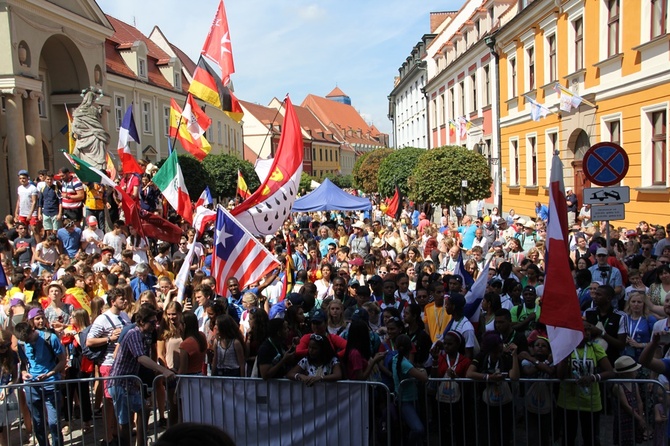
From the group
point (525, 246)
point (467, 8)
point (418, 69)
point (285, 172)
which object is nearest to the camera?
point (285, 172)

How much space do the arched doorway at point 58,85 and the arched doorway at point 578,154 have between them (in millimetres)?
19782

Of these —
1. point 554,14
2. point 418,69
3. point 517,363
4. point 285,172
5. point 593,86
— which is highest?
point 418,69

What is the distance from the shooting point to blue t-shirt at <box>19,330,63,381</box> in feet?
19.9

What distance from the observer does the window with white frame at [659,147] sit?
1519 cm

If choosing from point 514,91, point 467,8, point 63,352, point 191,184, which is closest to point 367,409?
point 63,352

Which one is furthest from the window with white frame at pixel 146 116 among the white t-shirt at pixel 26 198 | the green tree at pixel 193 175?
the white t-shirt at pixel 26 198

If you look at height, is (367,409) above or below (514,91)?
below

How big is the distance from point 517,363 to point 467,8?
3541cm

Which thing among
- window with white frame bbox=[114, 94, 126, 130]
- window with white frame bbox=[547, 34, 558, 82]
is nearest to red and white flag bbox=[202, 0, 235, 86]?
window with white frame bbox=[547, 34, 558, 82]

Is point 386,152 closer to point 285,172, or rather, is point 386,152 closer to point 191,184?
point 191,184

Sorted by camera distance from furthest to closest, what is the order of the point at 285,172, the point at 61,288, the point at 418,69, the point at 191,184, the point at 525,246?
the point at 418,69, the point at 191,184, the point at 525,246, the point at 285,172, the point at 61,288

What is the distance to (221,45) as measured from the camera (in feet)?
40.1

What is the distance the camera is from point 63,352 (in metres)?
6.23

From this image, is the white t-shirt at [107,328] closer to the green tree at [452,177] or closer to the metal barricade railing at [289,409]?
the metal barricade railing at [289,409]
